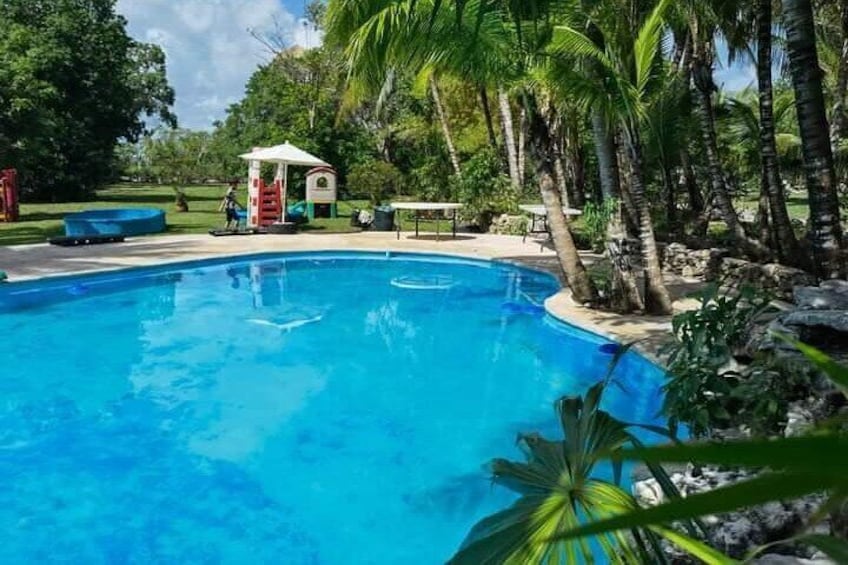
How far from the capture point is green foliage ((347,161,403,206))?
24375 millimetres

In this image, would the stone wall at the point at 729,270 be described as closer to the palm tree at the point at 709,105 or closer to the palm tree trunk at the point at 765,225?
the palm tree at the point at 709,105

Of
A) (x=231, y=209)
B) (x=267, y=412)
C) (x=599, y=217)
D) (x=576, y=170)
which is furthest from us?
(x=576, y=170)

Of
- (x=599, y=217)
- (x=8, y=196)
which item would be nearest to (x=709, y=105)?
(x=599, y=217)

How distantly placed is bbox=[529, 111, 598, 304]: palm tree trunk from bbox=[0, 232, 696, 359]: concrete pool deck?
33cm

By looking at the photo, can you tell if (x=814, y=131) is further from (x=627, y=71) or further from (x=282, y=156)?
(x=282, y=156)

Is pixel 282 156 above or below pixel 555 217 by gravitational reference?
above

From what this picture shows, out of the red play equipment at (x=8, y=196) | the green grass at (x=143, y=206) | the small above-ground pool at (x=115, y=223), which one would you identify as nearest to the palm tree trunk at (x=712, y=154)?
the green grass at (x=143, y=206)

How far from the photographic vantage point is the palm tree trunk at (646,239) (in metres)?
9.15

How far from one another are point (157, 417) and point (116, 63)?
31528 millimetres

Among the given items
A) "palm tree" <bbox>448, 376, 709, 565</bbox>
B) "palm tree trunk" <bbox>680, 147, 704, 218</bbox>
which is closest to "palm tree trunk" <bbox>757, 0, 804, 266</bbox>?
"palm tree trunk" <bbox>680, 147, 704, 218</bbox>

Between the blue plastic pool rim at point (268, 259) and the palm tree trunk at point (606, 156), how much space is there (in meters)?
1.95

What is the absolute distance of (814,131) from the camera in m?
6.12

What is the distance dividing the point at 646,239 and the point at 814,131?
3.31 metres

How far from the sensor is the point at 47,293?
39.7 ft
